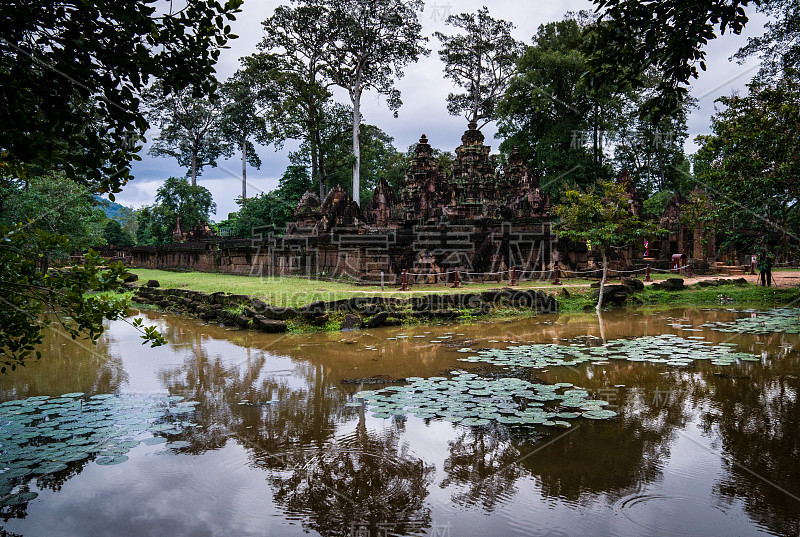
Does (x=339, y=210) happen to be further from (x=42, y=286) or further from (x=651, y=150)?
(x=651, y=150)

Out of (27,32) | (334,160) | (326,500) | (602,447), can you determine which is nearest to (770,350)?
(602,447)

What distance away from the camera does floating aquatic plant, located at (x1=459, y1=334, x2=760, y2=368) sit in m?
6.41

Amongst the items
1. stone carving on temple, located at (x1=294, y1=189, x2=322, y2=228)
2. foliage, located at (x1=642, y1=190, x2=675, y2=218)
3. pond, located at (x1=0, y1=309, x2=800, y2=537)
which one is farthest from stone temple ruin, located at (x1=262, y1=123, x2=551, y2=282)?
foliage, located at (x1=642, y1=190, x2=675, y2=218)

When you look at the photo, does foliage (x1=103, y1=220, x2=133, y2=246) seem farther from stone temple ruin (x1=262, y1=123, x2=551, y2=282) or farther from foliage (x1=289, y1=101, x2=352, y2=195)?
stone temple ruin (x1=262, y1=123, x2=551, y2=282)

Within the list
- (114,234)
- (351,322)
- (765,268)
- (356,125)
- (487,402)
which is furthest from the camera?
(114,234)

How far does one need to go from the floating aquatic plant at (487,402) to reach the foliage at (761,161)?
10.1 m

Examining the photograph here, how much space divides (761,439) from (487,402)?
2283 millimetres

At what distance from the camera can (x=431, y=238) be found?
15477mm

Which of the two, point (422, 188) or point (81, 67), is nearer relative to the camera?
point (81, 67)

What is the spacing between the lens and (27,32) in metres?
2.65

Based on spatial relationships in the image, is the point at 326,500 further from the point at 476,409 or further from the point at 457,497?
the point at 476,409

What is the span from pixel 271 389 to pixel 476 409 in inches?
100

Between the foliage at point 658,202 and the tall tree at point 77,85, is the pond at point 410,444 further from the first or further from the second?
the foliage at point 658,202

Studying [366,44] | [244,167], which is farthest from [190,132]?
[366,44]
